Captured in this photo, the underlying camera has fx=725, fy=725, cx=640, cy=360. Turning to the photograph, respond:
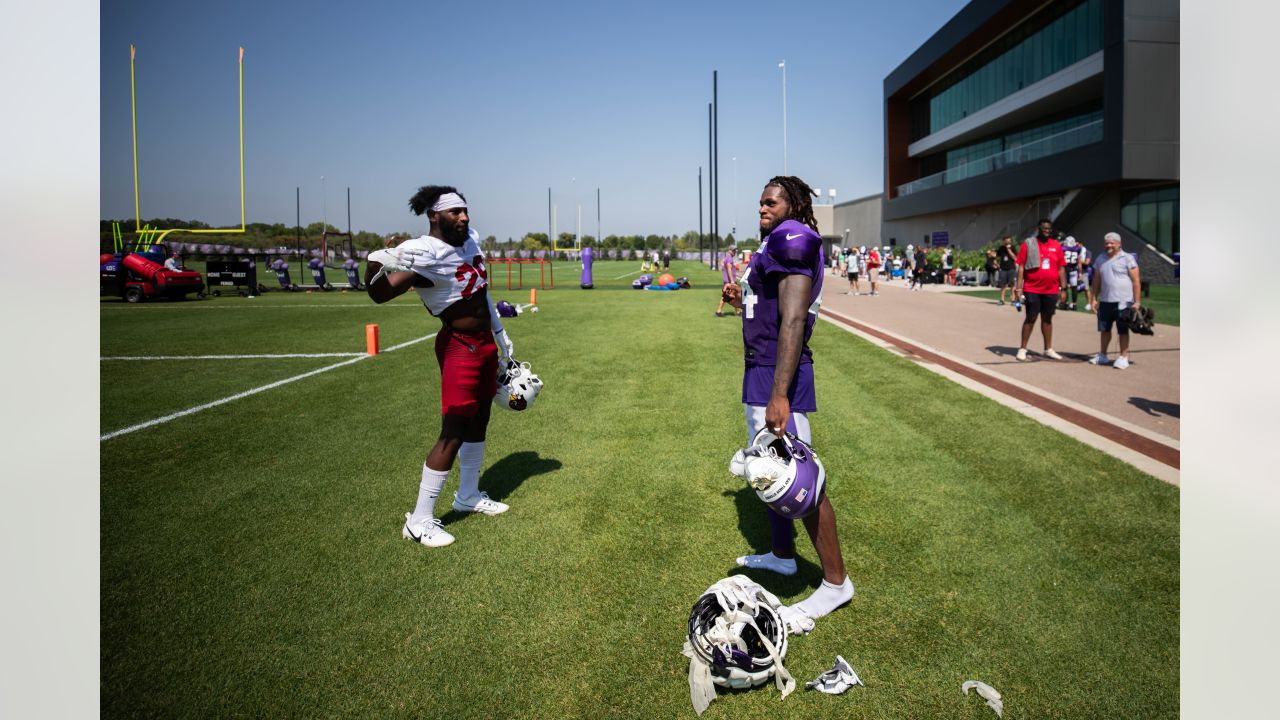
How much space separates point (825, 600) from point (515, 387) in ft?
8.19

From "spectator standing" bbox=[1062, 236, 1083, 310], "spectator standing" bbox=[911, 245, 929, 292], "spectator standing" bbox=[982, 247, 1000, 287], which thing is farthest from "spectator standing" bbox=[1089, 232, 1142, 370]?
"spectator standing" bbox=[911, 245, 929, 292]

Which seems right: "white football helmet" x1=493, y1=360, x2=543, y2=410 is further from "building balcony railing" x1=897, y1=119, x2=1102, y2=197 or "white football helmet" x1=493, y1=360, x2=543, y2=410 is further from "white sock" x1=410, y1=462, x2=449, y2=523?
"building balcony railing" x1=897, y1=119, x2=1102, y2=197

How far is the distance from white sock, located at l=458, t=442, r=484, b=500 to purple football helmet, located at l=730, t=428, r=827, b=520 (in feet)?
7.58

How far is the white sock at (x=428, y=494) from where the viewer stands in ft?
14.9

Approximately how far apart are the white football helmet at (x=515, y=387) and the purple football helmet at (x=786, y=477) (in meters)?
2.12

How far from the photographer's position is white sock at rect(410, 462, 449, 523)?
178 inches

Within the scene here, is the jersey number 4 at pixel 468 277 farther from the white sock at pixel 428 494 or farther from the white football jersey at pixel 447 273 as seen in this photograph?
the white sock at pixel 428 494

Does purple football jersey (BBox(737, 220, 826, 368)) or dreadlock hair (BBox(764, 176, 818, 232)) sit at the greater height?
dreadlock hair (BBox(764, 176, 818, 232))

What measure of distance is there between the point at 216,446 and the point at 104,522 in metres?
1.85

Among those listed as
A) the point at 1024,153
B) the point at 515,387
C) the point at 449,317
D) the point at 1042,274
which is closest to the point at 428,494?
the point at 515,387

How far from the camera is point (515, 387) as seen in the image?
16.4 ft

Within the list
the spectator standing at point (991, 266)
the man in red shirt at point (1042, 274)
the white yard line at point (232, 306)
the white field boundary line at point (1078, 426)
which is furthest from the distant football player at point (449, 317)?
the spectator standing at point (991, 266)

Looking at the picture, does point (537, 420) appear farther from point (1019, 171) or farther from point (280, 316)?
point (1019, 171)
